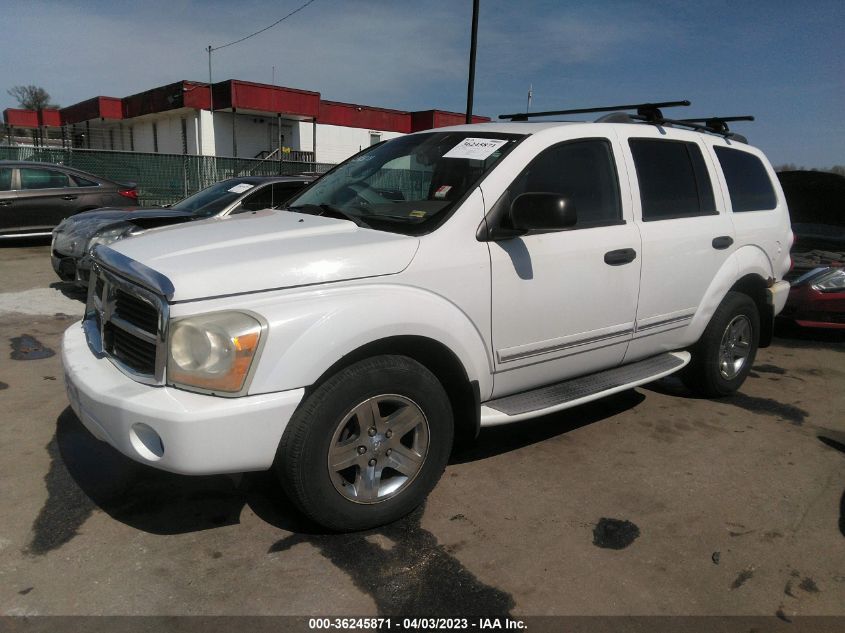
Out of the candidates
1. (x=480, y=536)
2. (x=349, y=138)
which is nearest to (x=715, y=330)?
(x=480, y=536)

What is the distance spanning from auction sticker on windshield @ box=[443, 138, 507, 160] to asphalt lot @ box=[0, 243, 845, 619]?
5.49 ft

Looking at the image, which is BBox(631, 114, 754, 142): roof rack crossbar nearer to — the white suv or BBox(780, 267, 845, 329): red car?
the white suv

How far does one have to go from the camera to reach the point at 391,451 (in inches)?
112

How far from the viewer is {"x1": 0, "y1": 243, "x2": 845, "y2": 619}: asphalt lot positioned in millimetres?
2449

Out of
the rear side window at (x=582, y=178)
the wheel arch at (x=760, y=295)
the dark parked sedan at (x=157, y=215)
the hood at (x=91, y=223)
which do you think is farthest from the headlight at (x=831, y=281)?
the hood at (x=91, y=223)

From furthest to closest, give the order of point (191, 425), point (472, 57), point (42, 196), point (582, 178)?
1. point (472, 57)
2. point (42, 196)
3. point (582, 178)
4. point (191, 425)

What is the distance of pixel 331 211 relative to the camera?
339cm

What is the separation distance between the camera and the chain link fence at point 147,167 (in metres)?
15.6

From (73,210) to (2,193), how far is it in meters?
1.06

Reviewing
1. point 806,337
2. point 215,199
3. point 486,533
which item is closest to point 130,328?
point 486,533

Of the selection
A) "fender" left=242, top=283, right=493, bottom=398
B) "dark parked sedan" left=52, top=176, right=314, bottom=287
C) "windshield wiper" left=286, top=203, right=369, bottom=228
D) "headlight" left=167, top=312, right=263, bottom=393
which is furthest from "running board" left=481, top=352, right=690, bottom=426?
"dark parked sedan" left=52, top=176, right=314, bottom=287

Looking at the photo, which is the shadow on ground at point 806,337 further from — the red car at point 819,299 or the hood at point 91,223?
the hood at point 91,223

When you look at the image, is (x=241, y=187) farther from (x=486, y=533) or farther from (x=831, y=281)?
(x=831, y=281)

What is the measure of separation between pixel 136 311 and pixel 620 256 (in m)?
2.48
